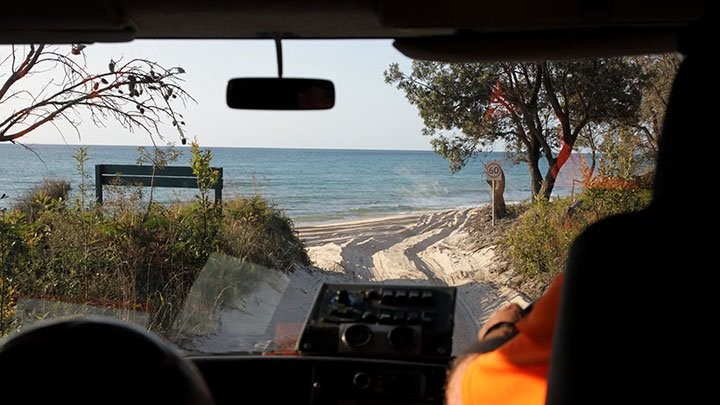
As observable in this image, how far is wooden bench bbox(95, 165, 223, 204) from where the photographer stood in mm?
6711

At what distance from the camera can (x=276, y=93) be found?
2803 mm

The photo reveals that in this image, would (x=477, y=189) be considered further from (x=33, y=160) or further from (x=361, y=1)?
(x=361, y=1)

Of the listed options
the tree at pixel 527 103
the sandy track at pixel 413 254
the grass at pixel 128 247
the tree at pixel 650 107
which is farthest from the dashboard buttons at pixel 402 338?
the tree at pixel 527 103

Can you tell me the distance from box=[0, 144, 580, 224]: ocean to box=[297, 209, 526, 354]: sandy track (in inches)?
9.6

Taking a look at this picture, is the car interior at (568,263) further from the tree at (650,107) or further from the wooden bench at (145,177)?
the wooden bench at (145,177)

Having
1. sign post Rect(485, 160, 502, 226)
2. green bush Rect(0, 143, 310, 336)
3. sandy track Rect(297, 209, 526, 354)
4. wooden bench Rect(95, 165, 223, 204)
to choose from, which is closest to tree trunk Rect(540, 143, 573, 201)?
sign post Rect(485, 160, 502, 226)

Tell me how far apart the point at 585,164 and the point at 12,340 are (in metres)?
6.04

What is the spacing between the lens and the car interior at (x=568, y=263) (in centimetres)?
135

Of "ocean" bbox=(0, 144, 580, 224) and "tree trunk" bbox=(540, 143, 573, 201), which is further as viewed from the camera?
"tree trunk" bbox=(540, 143, 573, 201)

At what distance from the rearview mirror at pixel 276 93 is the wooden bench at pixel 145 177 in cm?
395

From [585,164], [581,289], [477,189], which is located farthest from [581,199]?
[581,289]

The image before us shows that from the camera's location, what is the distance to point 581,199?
20.7ft

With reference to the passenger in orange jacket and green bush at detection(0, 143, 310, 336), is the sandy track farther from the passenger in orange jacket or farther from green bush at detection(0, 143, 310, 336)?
the passenger in orange jacket

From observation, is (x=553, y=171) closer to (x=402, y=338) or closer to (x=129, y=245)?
(x=129, y=245)
